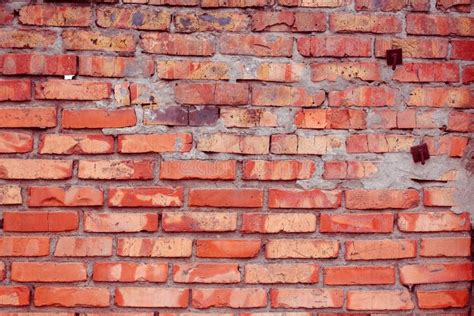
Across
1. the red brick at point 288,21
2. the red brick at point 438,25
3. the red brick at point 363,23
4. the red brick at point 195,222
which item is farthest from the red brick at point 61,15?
the red brick at point 438,25

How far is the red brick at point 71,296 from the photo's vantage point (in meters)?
1.73

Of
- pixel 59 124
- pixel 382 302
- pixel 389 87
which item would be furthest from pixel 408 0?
pixel 59 124

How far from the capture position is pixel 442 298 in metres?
1.80

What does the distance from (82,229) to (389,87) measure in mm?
1100

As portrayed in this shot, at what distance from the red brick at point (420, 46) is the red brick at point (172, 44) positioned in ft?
1.96

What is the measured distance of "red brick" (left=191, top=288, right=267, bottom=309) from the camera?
1.76 meters

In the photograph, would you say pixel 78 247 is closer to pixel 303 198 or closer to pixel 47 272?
pixel 47 272

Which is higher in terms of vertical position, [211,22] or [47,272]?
[211,22]

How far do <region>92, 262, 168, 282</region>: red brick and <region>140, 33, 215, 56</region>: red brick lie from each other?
27.0 inches

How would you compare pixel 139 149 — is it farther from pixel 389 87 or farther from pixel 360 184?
pixel 389 87

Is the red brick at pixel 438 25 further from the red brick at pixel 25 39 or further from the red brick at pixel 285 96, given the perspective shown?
the red brick at pixel 25 39

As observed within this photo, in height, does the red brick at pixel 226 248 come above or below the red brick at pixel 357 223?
below

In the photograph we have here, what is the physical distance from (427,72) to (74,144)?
1175mm

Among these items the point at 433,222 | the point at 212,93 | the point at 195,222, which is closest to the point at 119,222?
the point at 195,222
